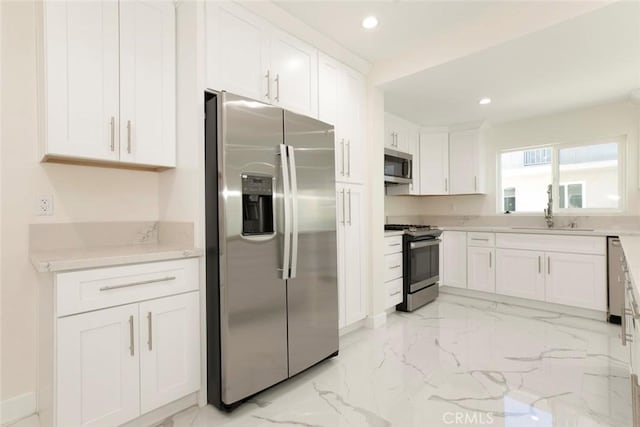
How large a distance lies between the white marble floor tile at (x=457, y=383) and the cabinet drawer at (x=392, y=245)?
2.52ft

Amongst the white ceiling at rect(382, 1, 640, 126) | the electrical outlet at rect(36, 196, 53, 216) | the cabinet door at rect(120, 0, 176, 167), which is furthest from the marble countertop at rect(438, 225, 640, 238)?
the electrical outlet at rect(36, 196, 53, 216)

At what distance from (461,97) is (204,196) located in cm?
306

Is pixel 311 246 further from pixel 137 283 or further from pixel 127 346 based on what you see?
pixel 127 346

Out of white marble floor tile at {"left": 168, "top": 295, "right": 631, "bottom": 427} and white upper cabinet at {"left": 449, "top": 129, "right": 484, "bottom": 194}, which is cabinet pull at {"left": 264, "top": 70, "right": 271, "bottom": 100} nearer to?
white marble floor tile at {"left": 168, "top": 295, "right": 631, "bottom": 427}

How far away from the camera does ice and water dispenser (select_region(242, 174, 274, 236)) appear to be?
6.16 ft

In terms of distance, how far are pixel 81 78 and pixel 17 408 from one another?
1.81 metres

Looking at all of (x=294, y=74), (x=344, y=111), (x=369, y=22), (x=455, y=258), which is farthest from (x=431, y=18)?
(x=455, y=258)

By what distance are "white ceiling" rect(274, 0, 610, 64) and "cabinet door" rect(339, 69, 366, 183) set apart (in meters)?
0.33

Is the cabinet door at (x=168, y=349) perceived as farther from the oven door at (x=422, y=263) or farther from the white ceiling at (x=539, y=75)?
the white ceiling at (x=539, y=75)

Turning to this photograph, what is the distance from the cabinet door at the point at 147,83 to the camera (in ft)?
6.01

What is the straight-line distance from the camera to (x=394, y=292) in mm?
3512

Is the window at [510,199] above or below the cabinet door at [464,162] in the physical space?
below

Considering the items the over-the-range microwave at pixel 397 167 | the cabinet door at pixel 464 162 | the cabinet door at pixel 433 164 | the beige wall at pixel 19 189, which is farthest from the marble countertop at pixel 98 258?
the cabinet door at pixel 464 162

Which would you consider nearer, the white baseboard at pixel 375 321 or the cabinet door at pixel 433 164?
the white baseboard at pixel 375 321
